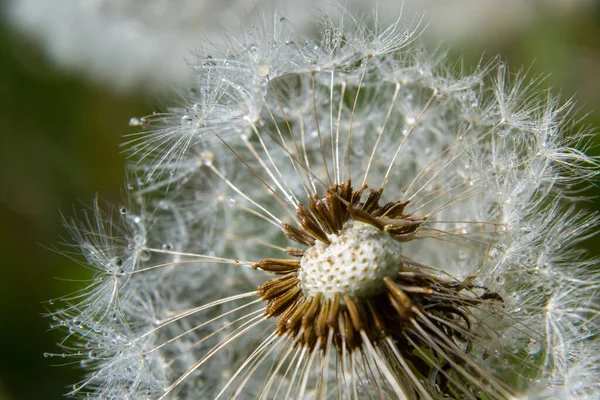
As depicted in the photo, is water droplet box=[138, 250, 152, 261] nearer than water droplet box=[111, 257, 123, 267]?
No

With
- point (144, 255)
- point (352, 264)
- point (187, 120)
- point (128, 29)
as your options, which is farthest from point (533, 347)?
point (128, 29)

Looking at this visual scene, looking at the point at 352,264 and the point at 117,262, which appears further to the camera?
the point at 117,262

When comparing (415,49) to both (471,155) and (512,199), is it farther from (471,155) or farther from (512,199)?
(512,199)

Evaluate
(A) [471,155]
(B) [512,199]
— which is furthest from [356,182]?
(B) [512,199]

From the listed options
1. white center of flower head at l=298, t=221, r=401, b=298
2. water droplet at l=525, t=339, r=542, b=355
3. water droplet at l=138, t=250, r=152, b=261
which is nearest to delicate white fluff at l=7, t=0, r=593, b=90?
water droplet at l=138, t=250, r=152, b=261

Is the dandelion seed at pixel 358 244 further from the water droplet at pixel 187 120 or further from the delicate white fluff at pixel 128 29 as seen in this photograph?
the delicate white fluff at pixel 128 29

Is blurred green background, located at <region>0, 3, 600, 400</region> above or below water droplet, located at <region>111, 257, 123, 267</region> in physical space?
above

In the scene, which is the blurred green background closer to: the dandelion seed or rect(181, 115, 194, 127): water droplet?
the dandelion seed

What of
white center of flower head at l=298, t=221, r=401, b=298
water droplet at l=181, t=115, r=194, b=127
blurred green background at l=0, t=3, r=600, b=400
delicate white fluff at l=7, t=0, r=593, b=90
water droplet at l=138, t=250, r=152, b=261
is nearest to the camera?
white center of flower head at l=298, t=221, r=401, b=298

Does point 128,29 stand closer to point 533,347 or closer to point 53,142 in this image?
point 53,142
